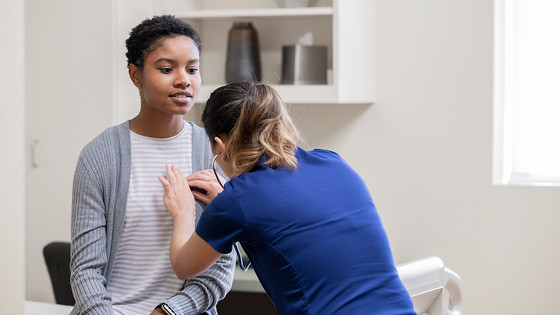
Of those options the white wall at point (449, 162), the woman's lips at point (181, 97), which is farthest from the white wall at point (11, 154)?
the white wall at point (449, 162)

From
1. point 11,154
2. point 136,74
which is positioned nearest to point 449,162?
point 136,74

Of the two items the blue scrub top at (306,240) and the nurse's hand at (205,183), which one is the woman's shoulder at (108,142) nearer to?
the nurse's hand at (205,183)

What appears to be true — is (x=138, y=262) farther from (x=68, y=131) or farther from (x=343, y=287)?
(x=68, y=131)

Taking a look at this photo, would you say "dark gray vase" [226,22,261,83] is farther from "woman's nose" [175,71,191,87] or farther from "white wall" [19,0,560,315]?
"woman's nose" [175,71,191,87]

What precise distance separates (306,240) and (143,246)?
33cm

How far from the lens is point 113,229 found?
3.88 ft

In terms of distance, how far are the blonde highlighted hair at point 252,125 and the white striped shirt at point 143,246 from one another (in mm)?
149

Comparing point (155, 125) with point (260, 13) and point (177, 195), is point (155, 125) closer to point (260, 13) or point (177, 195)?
point (177, 195)

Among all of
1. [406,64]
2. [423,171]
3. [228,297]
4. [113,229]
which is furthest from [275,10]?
[113,229]

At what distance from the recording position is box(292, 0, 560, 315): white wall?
7.50 ft

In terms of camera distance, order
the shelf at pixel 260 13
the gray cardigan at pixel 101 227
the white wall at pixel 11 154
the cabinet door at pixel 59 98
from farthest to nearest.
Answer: the shelf at pixel 260 13 → the cabinet door at pixel 59 98 → the gray cardigan at pixel 101 227 → the white wall at pixel 11 154

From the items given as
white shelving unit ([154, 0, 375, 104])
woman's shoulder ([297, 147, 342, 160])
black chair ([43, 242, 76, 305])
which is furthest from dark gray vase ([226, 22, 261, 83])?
woman's shoulder ([297, 147, 342, 160])

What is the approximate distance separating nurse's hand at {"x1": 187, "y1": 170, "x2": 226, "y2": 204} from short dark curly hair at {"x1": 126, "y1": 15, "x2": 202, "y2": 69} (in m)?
0.22

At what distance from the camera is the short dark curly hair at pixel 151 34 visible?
121 cm
